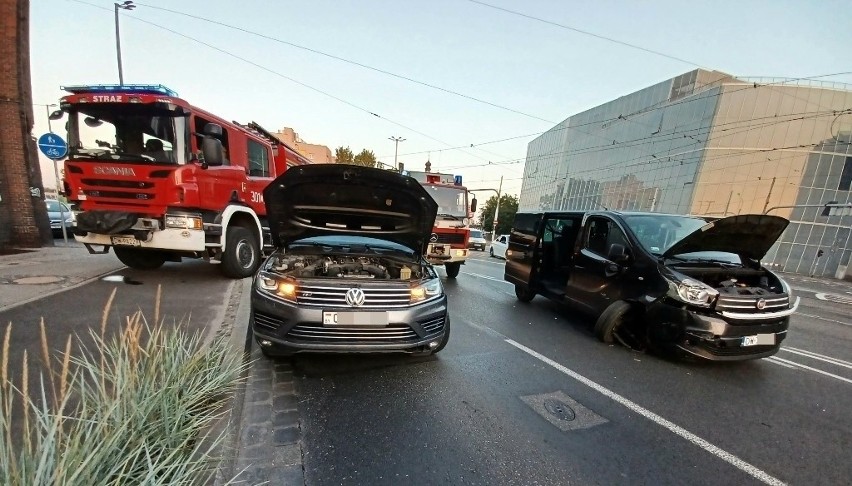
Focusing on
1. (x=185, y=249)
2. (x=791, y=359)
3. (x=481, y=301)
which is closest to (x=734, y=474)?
(x=791, y=359)

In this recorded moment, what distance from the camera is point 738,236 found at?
4.18 metres

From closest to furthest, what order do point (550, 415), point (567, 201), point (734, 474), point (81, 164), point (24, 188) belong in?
1. point (734, 474)
2. point (550, 415)
3. point (81, 164)
4. point (24, 188)
5. point (567, 201)

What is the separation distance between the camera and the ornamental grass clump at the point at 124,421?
1.38 m

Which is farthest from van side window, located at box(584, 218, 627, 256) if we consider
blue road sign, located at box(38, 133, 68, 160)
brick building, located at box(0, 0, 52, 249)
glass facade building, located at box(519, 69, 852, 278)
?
glass facade building, located at box(519, 69, 852, 278)

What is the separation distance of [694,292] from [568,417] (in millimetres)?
2102

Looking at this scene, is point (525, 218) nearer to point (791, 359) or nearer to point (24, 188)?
point (791, 359)

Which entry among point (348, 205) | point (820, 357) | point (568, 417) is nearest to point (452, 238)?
point (348, 205)

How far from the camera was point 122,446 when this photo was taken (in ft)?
5.85

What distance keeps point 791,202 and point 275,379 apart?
1666 inches

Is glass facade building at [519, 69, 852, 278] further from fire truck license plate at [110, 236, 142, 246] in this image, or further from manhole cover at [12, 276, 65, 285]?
manhole cover at [12, 276, 65, 285]

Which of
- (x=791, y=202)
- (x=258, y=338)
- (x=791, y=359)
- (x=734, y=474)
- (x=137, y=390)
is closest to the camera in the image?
(x=137, y=390)

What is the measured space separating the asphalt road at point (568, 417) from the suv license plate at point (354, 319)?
585mm

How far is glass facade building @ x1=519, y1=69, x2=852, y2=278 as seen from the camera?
1077 inches

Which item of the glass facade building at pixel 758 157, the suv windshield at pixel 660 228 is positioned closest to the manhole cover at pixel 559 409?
the suv windshield at pixel 660 228
